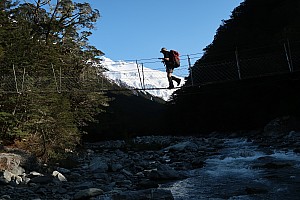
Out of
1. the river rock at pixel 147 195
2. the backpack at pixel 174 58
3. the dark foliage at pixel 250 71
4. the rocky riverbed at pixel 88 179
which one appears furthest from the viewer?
the dark foliage at pixel 250 71

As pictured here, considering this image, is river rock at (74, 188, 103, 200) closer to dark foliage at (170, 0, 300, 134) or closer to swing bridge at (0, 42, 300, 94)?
swing bridge at (0, 42, 300, 94)

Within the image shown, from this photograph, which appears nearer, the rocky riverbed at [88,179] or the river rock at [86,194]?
the river rock at [86,194]

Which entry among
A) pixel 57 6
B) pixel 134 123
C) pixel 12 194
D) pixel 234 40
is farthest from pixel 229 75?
pixel 134 123

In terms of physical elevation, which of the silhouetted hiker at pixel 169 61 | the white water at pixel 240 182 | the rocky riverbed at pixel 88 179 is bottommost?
the white water at pixel 240 182

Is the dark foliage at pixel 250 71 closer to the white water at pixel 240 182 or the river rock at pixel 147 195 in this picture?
the white water at pixel 240 182

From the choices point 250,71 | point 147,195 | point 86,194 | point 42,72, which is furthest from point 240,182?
point 250,71

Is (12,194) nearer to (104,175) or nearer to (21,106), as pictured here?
(104,175)

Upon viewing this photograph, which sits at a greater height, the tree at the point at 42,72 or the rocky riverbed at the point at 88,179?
the tree at the point at 42,72

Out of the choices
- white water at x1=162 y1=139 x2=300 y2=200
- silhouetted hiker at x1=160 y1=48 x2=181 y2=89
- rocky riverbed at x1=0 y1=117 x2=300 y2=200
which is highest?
silhouetted hiker at x1=160 y1=48 x2=181 y2=89

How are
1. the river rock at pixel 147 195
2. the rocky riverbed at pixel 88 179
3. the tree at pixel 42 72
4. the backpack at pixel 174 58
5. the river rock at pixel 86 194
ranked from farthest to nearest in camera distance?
the tree at pixel 42 72
the backpack at pixel 174 58
the rocky riverbed at pixel 88 179
the river rock at pixel 86 194
the river rock at pixel 147 195

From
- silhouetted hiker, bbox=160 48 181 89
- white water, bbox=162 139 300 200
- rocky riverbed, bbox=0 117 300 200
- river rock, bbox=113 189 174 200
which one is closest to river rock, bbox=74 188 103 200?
rocky riverbed, bbox=0 117 300 200

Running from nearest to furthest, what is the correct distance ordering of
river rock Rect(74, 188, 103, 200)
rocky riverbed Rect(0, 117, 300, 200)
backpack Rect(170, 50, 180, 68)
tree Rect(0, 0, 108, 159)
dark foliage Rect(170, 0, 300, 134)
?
river rock Rect(74, 188, 103, 200) → rocky riverbed Rect(0, 117, 300, 200) → backpack Rect(170, 50, 180, 68) → tree Rect(0, 0, 108, 159) → dark foliage Rect(170, 0, 300, 134)

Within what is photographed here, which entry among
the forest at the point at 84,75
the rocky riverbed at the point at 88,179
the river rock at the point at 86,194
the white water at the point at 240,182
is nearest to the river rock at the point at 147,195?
Answer: the rocky riverbed at the point at 88,179

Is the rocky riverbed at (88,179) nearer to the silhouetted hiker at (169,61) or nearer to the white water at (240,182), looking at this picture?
the white water at (240,182)
